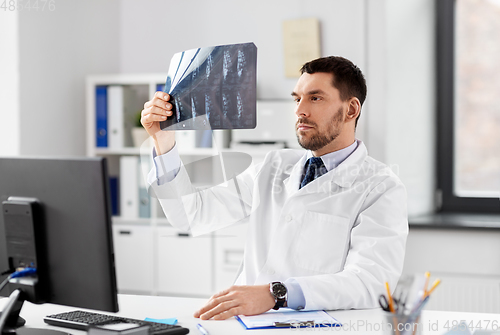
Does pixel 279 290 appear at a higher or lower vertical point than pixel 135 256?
higher

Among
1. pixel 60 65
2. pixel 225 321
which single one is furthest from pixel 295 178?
pixel 60 65

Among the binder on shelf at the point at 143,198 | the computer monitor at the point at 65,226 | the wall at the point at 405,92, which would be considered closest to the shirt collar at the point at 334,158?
the computer monitor at the point at 65,226

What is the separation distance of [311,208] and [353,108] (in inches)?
14.9

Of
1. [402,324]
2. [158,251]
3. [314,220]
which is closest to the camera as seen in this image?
[402,324]

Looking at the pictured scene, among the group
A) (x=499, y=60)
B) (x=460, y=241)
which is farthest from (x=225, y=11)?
(x=460, y=241)

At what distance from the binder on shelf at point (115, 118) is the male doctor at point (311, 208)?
1403mm

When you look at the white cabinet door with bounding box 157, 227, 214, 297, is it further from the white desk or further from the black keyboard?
the black keyboard

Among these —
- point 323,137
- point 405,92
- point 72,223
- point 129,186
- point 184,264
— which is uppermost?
point 405,92

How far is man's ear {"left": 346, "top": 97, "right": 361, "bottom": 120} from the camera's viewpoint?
1.69 metres

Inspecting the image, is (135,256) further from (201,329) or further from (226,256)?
(201,329)

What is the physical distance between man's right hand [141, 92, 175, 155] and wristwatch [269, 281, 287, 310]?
52 cm

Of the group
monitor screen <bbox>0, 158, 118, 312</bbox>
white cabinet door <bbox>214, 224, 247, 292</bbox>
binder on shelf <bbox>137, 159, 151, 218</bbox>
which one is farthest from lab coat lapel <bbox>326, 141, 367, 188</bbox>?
binder on shelf <bbox>137, 159, 151, 218</bbox>

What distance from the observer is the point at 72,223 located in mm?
1028

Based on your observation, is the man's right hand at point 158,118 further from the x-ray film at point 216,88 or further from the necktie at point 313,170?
the necktie at point 313,170
